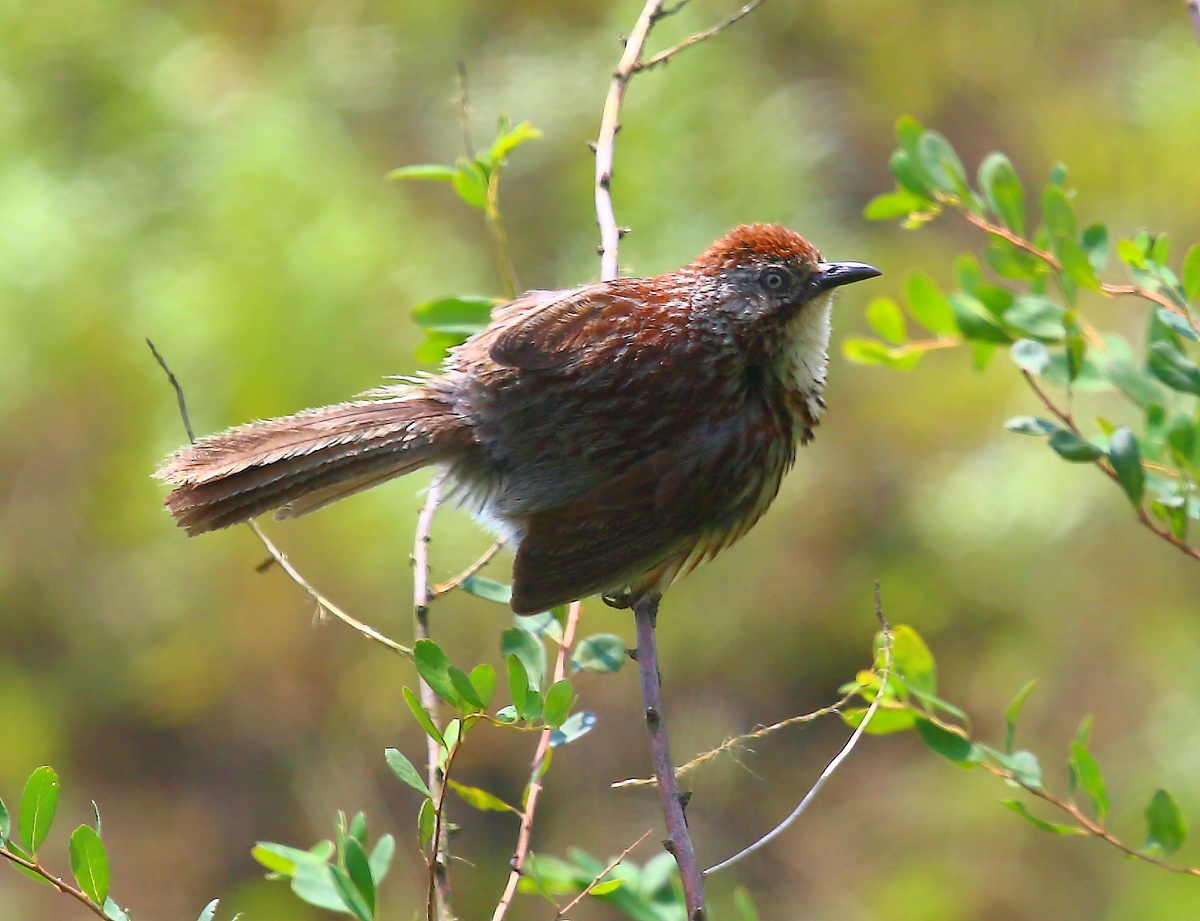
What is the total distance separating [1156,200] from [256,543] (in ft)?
14.0

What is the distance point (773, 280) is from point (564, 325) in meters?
0.47

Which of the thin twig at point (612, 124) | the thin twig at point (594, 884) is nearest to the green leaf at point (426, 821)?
the thin twig at point (594, 884)

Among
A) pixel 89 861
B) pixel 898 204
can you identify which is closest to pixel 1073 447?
pixel 898 204

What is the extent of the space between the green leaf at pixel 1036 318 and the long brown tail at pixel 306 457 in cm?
113

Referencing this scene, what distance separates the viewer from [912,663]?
2.29 m

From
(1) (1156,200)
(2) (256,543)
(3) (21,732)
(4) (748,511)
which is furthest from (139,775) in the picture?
(1) (1156,200)

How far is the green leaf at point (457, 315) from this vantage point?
2.83 metres

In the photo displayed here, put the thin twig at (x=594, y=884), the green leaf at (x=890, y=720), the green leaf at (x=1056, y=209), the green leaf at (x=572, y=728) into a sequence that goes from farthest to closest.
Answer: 1. the green leaf at (x=1056, y=209)
2. the green leaf at (x=890, y=720)
3. the green leaf at (x=572, y=728)
4. the thin twig at (x=594, y=884)

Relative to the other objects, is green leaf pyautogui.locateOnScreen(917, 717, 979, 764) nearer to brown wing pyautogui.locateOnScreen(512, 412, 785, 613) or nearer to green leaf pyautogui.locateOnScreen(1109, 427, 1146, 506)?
green leaf pyautogui.locateOnScreen(1109, 427, 1146, 506)

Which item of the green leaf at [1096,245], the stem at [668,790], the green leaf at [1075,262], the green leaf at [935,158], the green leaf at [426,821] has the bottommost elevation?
the stem at [668,790]

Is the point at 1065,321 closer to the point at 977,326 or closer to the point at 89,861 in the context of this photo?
the point at 977,326

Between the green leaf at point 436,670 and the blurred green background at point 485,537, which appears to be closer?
the green leaf at point 436,670

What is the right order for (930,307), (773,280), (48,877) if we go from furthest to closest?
(773,280) < (930,307) < (48,877)

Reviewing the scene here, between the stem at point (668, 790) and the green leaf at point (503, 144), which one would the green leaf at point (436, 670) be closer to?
the stem at point (668, 790)
